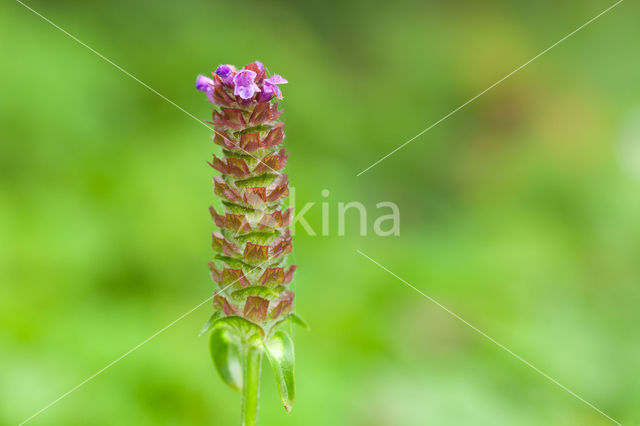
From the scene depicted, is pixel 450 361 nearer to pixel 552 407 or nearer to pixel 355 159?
pixel 552 407

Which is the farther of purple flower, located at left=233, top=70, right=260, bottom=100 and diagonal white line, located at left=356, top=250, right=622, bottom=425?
diagonal white line, located at left=356, top=250, right=622, bottom=425

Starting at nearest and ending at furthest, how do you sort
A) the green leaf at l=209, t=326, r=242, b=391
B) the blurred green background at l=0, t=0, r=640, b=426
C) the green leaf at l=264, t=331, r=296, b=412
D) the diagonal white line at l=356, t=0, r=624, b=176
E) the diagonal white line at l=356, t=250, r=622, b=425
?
1. the green leaf at l=264, t=331, r=296, b=412
2. the green leaf at l=209, t=326, r=242, b=391
3. the blurred green background at l=0, t=0, r=640, b=426
4. the diagonal white line at l=356, t=250, r=622, b=425
5. the diagonal white line at l=356, t=0, r=624, b=176

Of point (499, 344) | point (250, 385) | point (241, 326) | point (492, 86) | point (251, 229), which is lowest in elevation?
point (499, 344)

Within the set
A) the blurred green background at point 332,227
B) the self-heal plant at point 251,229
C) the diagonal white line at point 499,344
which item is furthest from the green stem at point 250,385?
the diagonal white line at point 499,344

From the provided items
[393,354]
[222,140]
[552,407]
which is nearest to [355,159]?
[393,354]

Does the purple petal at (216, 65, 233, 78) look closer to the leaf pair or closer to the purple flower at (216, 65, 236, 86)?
the purple flower at (216, 65, 236, 86)

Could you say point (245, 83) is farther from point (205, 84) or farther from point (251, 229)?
point (251, 229)

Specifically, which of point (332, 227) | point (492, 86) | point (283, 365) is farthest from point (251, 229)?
point (492, 86)

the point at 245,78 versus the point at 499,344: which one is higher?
the point at 245,78

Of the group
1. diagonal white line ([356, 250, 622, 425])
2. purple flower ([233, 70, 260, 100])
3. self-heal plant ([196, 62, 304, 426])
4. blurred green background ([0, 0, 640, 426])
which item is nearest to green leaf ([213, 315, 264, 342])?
self-heal plant ([196, 62, 304, 426])
